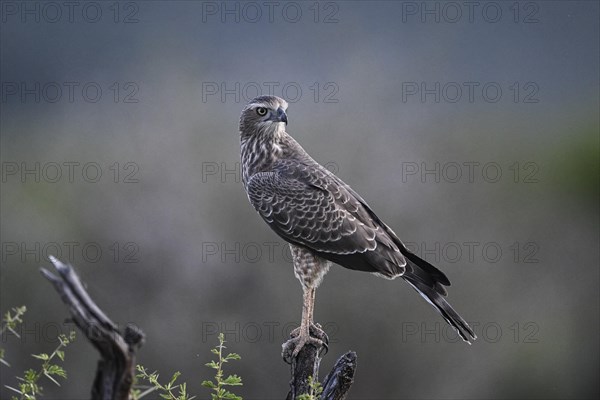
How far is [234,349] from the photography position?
507 cm

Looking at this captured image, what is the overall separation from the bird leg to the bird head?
71 centimetres

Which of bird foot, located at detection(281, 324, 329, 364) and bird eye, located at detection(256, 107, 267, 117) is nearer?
bird foot, located at detection(281, 324, 329, 364)

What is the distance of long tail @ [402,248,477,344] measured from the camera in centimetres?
285

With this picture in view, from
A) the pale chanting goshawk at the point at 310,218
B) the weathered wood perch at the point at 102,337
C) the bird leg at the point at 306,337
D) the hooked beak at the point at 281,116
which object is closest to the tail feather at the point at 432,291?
the pale chanting goshawk at the point at 310,218

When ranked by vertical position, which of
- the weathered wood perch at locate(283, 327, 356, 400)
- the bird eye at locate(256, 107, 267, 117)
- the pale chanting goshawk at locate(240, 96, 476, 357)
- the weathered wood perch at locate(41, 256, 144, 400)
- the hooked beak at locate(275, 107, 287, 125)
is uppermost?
the bird eye at locate(256, 107, 267, 117)

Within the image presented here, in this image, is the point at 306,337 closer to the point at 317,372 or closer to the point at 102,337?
Result: the point at 317,372

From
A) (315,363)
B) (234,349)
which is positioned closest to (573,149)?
(234,349)

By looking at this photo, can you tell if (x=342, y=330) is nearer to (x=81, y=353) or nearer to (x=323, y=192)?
(x=81, y=353)

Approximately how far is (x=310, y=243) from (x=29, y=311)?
9.58 ft

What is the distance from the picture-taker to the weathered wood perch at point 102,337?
1.39m

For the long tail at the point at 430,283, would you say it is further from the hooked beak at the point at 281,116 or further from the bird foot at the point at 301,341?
the hooked beak at the point at 281,116

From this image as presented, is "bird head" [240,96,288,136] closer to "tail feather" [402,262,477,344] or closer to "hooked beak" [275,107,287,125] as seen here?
"hooked beak" [275,107,287,125]

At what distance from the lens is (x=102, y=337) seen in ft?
4.63

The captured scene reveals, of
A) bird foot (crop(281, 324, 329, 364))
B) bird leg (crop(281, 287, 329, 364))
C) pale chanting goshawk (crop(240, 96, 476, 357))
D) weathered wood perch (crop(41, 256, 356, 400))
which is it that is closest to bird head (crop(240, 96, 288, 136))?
pale chanting goshawk (crop(240, 96, 476, 357))
